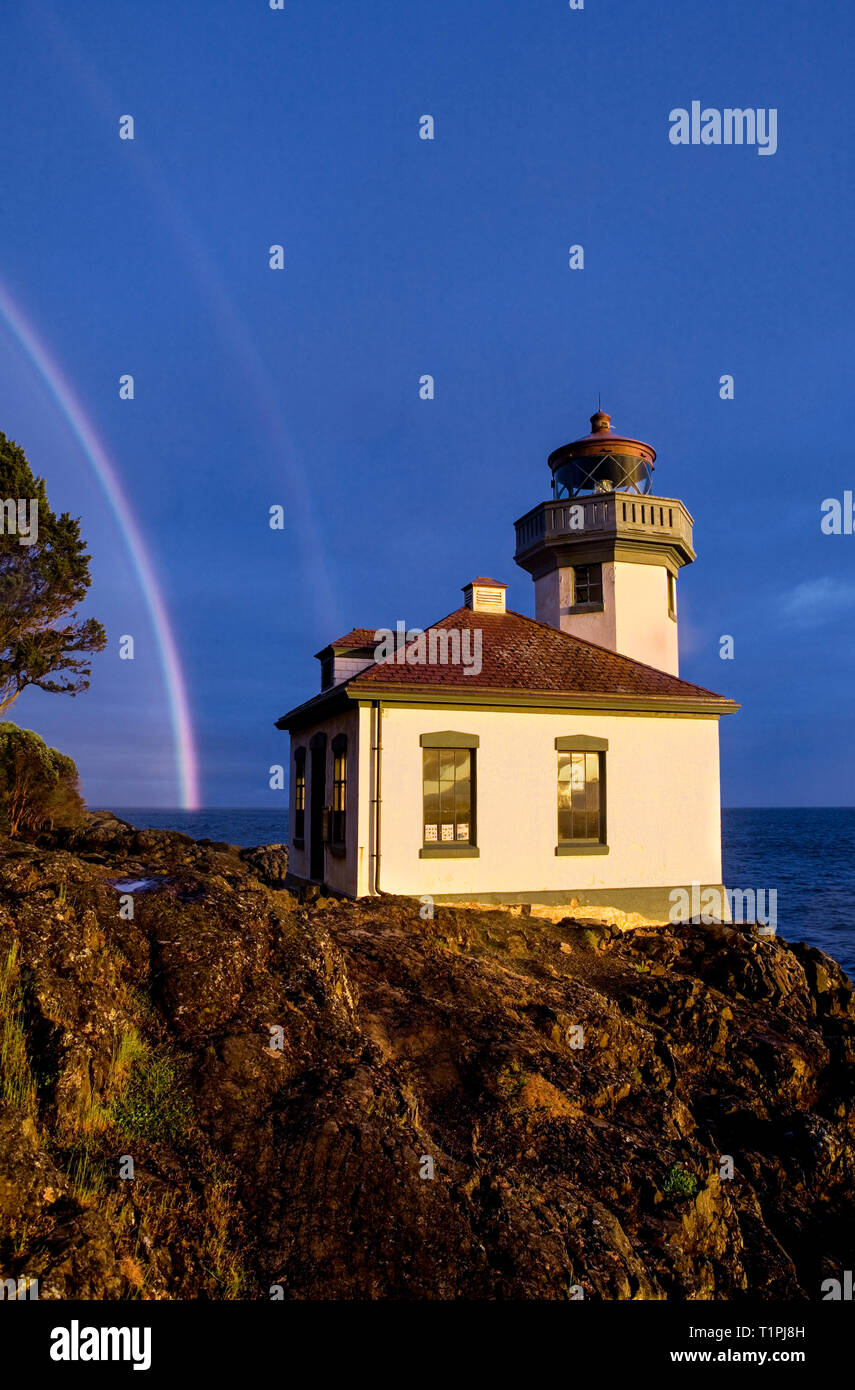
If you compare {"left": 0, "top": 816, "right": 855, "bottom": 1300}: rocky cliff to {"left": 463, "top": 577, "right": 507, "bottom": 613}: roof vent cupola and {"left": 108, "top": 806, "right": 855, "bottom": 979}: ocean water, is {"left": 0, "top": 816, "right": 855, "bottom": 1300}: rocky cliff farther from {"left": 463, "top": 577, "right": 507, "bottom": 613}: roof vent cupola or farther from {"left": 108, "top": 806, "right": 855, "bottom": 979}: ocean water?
{"left": 108, "top": 806, "right": 855, "bottom": 979}: ocean water

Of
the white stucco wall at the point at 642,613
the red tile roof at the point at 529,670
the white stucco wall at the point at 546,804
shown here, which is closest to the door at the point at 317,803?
the red tile roof at the point at 529,670

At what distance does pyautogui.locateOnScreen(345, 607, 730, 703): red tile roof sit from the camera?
15.2 m

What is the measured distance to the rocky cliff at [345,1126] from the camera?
15.4 ft

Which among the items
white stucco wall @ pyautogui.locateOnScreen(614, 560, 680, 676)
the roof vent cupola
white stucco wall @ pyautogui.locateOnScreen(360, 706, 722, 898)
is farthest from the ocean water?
the roof vent cupola

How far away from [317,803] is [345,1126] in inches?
498

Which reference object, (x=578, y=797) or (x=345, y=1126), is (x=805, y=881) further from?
(x=345, y=1126)

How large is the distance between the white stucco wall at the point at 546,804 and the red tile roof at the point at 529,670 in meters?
0.53

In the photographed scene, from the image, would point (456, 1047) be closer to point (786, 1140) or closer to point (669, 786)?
point (786, 1140)

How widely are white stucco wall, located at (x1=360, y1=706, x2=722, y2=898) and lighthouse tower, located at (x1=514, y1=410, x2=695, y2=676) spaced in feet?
13.3

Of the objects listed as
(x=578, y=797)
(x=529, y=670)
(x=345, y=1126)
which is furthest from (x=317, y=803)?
(x=345, y=1126)

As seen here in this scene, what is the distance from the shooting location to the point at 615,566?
20281 mm

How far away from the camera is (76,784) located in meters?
24.8

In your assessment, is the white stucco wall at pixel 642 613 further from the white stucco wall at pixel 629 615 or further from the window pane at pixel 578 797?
the window pane at pixel 578 797
